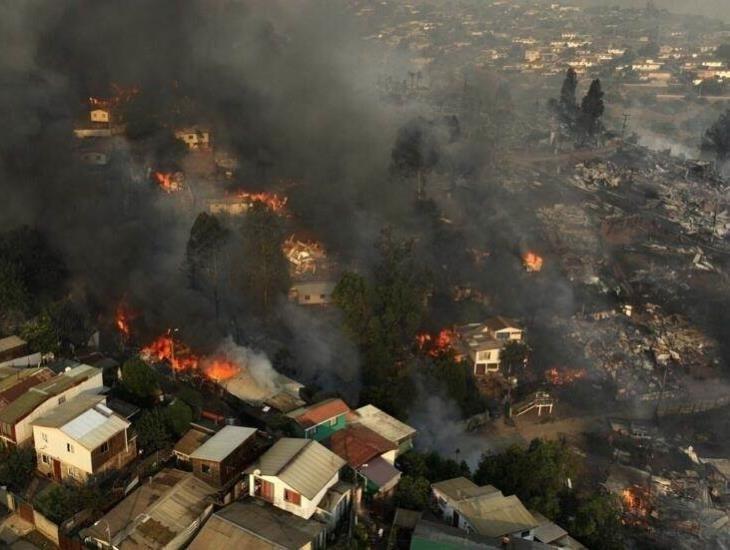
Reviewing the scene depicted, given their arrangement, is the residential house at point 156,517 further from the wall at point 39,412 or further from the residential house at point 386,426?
the residential house at point 386,426

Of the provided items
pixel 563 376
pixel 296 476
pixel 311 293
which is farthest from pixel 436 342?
pixel 296 476

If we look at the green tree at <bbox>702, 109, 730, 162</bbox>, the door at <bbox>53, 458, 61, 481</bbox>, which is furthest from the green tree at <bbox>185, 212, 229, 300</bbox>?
the green tree at <bbox>702, 109, 730, 162</bbox>

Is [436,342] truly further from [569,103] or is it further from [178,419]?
[569,103]

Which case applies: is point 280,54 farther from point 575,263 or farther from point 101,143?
point 575,263

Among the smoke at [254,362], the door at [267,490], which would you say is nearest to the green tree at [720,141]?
the smoke at [254,362]

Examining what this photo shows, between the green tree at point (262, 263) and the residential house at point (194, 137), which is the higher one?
the residential house at point (194, 137)

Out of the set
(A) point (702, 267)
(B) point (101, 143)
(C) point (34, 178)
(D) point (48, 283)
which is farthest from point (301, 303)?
(A) point (702, 267)
